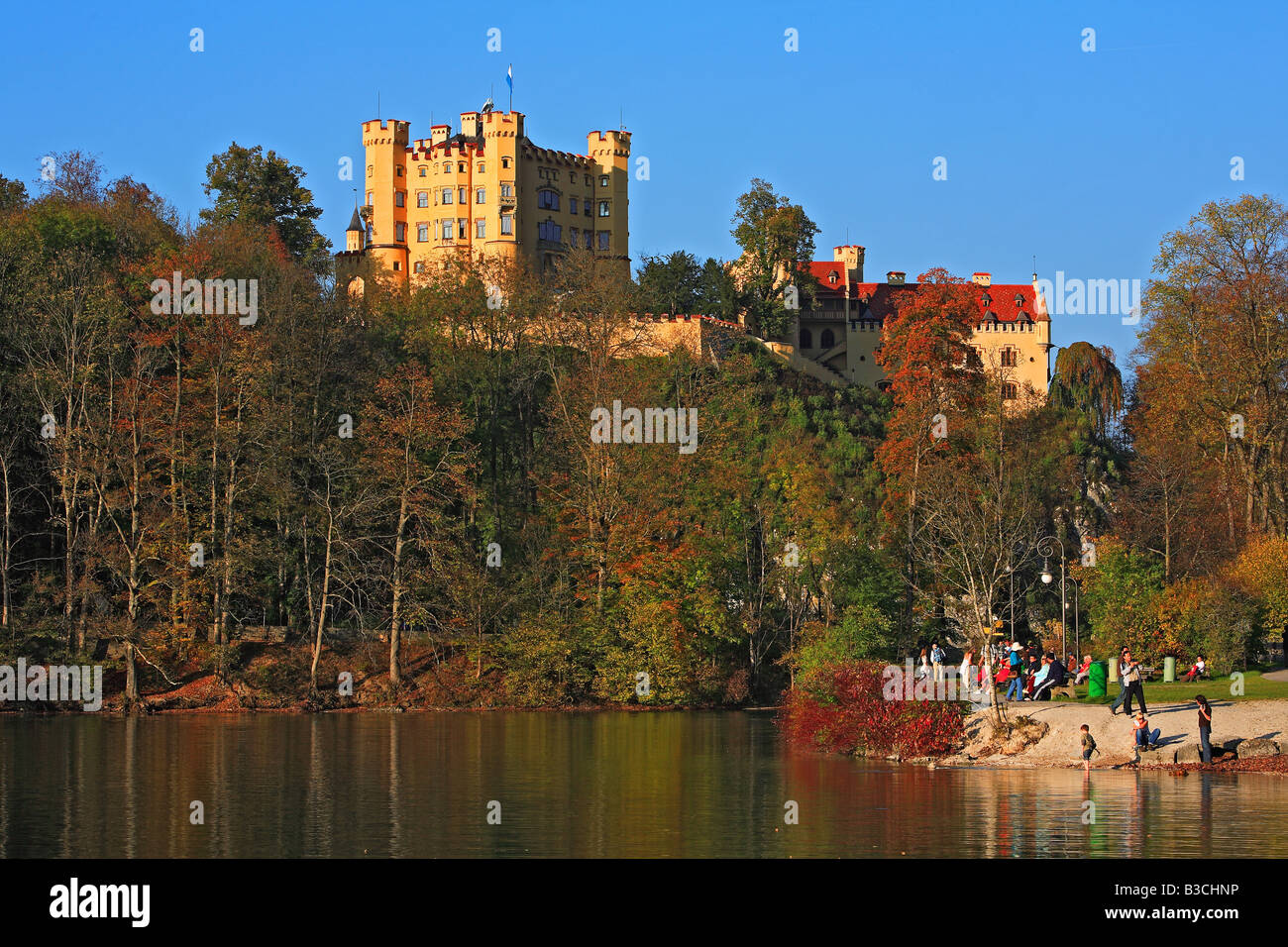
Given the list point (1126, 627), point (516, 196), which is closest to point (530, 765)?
point (1126, 627)

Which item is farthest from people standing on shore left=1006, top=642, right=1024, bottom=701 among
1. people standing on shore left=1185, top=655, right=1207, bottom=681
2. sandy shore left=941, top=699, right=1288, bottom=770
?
people standing on shore left=1185, top=655, right=1207, bottom=681

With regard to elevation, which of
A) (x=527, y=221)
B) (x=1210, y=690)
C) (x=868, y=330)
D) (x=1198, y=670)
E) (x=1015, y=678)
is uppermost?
(x=527, y=221)

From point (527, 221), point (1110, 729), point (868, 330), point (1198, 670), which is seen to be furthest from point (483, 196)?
point (1110, 729)

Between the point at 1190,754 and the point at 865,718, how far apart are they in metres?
8.12

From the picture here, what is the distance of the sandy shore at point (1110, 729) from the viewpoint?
3241 centimetres

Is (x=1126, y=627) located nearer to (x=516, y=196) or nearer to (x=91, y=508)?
(x=91, y=508)

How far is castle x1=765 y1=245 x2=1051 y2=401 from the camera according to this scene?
10419 cm

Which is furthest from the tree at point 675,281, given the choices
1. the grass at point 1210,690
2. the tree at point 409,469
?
the grass at point 1210,690

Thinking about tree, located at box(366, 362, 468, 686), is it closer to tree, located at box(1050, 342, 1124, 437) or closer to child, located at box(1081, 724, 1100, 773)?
child, located at box(1081, 724, 1100, 773)

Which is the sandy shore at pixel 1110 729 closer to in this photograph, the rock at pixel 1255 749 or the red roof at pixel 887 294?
the rock at pixel 1255 749

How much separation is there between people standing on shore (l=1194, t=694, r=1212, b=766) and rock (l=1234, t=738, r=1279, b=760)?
689mm

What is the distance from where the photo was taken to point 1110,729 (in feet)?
109

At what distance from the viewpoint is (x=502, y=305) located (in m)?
71.3

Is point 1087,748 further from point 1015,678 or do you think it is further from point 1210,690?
point 1210,690
